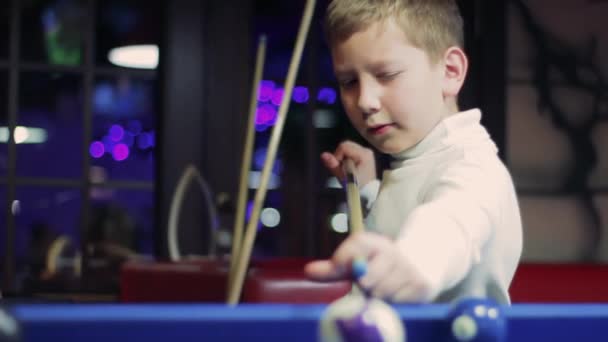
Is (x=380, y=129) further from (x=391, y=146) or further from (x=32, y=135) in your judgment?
(x=32, y=135)

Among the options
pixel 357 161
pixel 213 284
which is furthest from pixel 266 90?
pixel 357 161

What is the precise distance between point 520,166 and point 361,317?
9.81 feet

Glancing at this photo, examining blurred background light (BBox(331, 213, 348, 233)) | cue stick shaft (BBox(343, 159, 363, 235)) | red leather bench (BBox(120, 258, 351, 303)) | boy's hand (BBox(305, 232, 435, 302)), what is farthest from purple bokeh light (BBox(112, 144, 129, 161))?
boy's hand (BBox(305, 232, 435, 302))

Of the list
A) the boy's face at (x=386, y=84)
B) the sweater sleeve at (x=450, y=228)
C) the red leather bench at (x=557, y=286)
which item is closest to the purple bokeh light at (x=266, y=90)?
the red leather bench at (x=557, y=286)

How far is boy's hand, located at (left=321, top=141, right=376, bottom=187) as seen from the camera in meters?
1.42

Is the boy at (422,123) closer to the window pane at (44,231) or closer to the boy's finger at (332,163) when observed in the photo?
the boy's finger at (332,163)

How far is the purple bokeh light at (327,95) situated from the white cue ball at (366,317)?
294cm

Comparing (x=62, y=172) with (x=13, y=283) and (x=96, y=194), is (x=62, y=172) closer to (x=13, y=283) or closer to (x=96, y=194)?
(x=96, y=194)

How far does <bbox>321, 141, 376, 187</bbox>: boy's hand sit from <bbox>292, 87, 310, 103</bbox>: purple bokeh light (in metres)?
2.06

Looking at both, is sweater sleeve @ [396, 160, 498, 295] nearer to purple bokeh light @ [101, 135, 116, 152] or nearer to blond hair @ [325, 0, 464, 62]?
blond hair @ [325, 0, 464, 62]

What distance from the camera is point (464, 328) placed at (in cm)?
68

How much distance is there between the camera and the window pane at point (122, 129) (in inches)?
167

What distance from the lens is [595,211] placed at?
140 inches

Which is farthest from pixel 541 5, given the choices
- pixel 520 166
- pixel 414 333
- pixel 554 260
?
pixel 414 333
